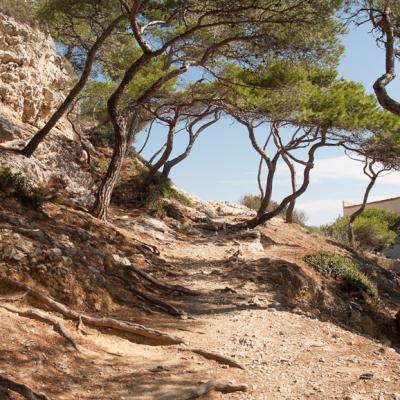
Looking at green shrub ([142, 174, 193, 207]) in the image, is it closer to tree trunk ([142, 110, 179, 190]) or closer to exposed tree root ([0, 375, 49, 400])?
tree trunk ([142, 110, 179, 190])

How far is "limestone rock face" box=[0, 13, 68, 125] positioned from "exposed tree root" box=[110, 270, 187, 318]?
23.5 ft

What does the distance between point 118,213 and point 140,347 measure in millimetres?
8257

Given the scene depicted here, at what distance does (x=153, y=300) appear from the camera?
6.20 meters

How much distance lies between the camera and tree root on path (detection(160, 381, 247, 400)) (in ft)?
11.2

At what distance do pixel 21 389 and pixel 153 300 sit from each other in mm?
3319

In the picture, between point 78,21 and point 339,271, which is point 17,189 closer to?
point 78,21

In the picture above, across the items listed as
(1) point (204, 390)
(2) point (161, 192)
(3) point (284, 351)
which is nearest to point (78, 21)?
(2) point (161, 192)

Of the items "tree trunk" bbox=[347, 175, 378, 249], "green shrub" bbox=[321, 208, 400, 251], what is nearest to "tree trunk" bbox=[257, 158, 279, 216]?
"tree trunk" bbox=[347, 175, 378, 249]

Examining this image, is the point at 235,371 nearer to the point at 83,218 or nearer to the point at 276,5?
the point at 83,218

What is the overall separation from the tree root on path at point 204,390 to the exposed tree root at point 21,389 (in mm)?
871

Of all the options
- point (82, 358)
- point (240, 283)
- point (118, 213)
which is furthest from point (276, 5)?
point (82, 358)

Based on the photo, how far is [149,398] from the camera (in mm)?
3377

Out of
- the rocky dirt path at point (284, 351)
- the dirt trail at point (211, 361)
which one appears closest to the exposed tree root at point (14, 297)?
the dirt trail at point (211, 361)

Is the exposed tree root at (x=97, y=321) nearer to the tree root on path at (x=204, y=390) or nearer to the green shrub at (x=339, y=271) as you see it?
the tree root on path at (x=204, y=390)
